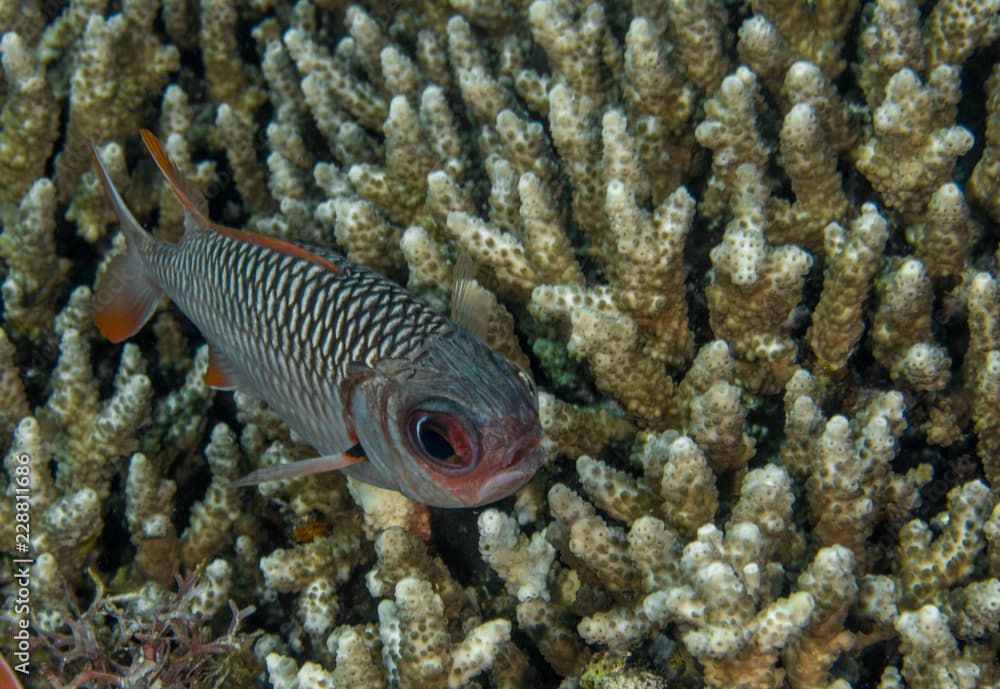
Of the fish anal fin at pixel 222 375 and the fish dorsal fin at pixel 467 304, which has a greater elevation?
the fish dorsal fin at pixel 467 304

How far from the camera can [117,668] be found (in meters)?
2.76

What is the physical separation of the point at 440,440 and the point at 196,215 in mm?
1535

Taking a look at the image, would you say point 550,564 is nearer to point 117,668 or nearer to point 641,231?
point 641,231

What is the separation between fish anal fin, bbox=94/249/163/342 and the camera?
3158 mm

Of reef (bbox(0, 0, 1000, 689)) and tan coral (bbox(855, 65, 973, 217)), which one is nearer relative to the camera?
reef (bbox(0, 0, 1000, 689))

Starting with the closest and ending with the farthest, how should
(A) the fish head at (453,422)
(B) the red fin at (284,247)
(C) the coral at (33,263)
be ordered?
(A) the fish head at (453,422)
(B) the red fin at (284,247)
(C) the coral at (33,263)

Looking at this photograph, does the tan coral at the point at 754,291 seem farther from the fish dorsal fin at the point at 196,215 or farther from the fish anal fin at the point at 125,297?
the fish anal fin at the point at 125,297

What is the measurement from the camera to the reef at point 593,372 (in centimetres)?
237

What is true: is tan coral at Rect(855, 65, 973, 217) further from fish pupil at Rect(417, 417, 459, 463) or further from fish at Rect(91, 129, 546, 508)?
Result: fish pupil at Rect(417, 417, 459, 463)

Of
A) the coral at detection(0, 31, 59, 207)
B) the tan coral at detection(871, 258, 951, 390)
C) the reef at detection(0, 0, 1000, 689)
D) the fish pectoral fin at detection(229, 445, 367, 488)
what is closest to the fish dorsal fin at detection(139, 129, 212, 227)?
the reef at detection(0, 0, 1000, 689)

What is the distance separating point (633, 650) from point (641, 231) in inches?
54.5

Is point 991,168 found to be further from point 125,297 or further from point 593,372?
point 125,297

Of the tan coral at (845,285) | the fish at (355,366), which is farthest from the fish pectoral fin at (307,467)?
the tan coral at (845,285)

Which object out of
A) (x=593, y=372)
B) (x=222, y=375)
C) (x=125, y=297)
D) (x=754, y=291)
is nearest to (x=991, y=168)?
(x=754, y=291)
